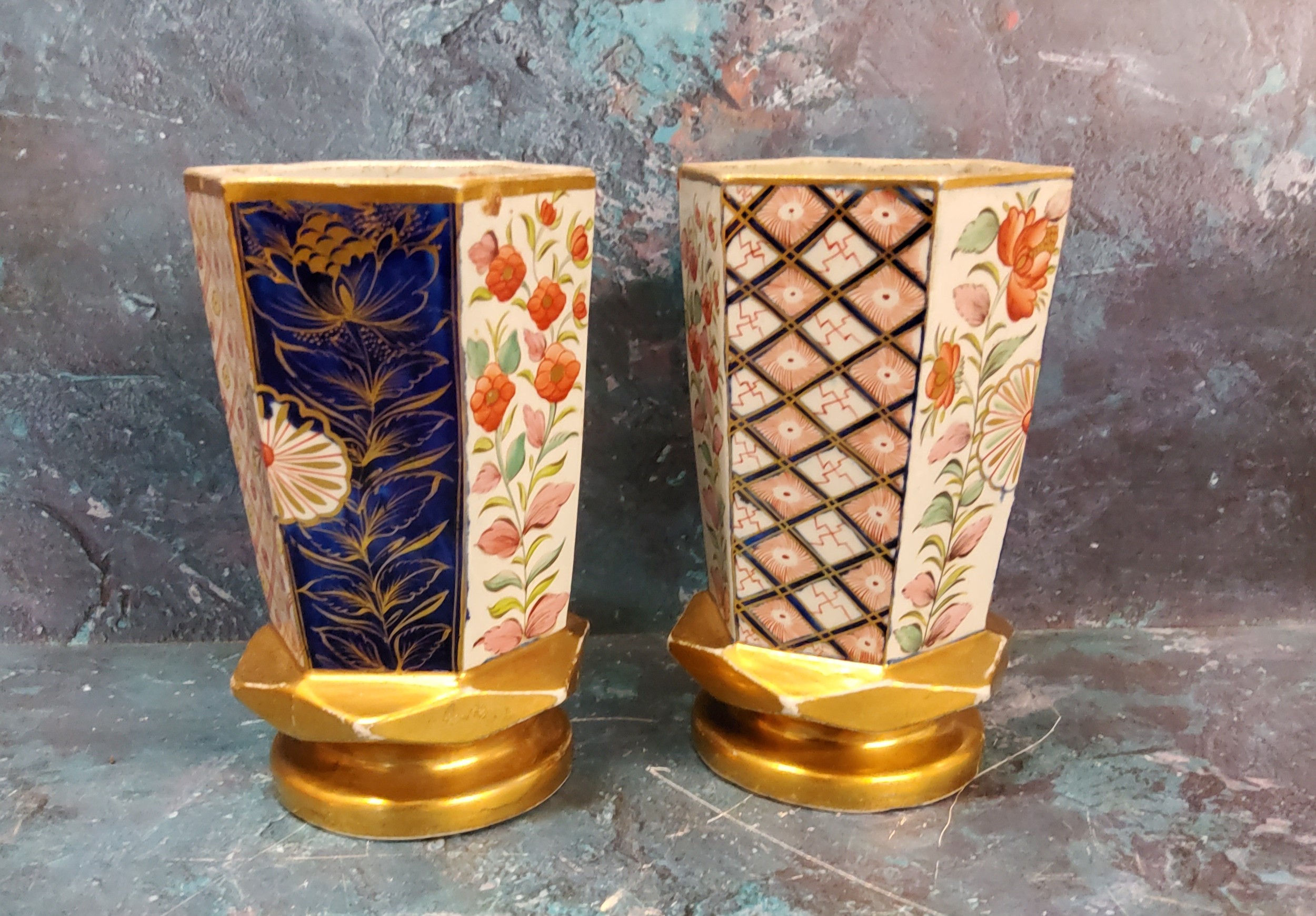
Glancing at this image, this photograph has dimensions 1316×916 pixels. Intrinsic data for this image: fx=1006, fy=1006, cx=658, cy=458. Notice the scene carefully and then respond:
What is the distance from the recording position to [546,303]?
0.50 m

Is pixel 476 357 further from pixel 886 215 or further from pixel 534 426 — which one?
pixel 886 215

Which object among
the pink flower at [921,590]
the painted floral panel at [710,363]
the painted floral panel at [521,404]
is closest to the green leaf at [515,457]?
the painted floral panel at [521,404]

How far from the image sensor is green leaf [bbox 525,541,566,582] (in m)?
0.54

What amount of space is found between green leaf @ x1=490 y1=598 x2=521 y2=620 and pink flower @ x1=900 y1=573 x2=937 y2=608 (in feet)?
0.68

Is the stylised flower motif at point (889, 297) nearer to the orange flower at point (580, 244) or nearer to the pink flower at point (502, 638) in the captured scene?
the orange flower at point (580, 244)

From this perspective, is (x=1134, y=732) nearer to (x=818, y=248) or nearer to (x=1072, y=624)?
(x=1072, y=624)

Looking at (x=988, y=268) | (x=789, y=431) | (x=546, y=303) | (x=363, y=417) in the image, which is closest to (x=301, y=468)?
(x=363, y=417)

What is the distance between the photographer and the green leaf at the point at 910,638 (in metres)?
0.55

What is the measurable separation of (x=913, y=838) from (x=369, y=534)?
323 millimetres

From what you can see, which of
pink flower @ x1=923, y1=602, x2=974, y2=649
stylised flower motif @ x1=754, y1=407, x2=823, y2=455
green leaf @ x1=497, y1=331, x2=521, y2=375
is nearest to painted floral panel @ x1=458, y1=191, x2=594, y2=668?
green leaf @ x1=497, y1=331, x2=521, y2=375

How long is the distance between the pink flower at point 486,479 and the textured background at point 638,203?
225 millimetres

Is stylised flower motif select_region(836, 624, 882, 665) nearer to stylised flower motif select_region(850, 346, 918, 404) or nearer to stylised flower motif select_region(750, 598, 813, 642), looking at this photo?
stylised flower motif select_region(750, 598, 813, 642)

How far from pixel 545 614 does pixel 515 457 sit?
0.10 m

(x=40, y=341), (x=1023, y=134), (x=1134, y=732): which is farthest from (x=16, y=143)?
(x=1134, y=732)
